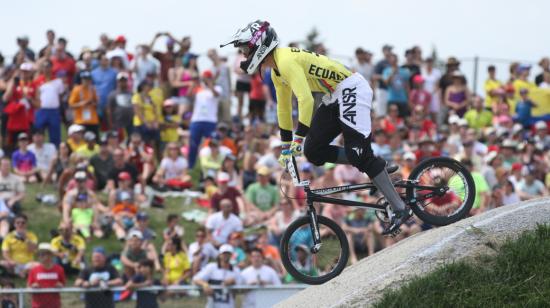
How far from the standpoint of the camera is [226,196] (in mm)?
17938

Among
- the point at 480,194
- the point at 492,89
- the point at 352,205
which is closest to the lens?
the point at 352,205

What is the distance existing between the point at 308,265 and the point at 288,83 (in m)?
2.13

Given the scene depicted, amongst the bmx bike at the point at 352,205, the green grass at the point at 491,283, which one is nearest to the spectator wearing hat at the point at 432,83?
the bmx bike at the point at 352,205

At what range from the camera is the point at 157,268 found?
53.9 ft

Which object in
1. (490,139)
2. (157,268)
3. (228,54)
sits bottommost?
(157,268)

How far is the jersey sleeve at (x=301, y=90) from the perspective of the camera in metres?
9.84

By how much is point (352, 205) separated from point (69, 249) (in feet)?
23.5

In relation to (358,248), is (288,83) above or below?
above

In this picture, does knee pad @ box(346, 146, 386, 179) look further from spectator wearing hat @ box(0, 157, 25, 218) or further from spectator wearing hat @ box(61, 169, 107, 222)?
spectator wearing hat @ box(0, 157, 25, 218)

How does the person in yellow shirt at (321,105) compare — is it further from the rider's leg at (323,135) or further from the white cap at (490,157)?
the white cap at (490,157)

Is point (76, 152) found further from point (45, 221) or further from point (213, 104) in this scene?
point (213, 104)

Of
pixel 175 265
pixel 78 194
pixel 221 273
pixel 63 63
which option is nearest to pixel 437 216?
pixel 221 273

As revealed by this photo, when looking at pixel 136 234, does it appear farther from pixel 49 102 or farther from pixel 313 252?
pixel 313 252

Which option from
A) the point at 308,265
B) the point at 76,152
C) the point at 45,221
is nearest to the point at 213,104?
the point at 76,152
